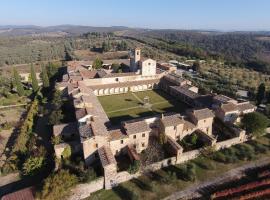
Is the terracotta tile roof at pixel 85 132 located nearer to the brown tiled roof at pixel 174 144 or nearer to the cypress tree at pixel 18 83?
the brown tiled roof at pixel 174 144

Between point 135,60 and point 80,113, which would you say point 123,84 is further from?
point 80,113

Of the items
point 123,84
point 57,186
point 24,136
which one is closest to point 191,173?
point 57,186

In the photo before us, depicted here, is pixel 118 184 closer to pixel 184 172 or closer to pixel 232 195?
pixel 184 172

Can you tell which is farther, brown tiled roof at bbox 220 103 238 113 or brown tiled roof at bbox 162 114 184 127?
brown tiled roof at bbox 220 103 238 113

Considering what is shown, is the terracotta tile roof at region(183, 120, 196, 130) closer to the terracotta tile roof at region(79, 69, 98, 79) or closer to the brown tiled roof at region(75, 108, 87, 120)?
the brown tiled roof at region(75, 108, 87, 120)

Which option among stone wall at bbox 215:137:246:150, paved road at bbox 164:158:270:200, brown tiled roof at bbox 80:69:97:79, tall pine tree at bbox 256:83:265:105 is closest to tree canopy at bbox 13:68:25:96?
brown tiled roof at bbox 80:69:97:79

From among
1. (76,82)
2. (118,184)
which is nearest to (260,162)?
(118,184)
